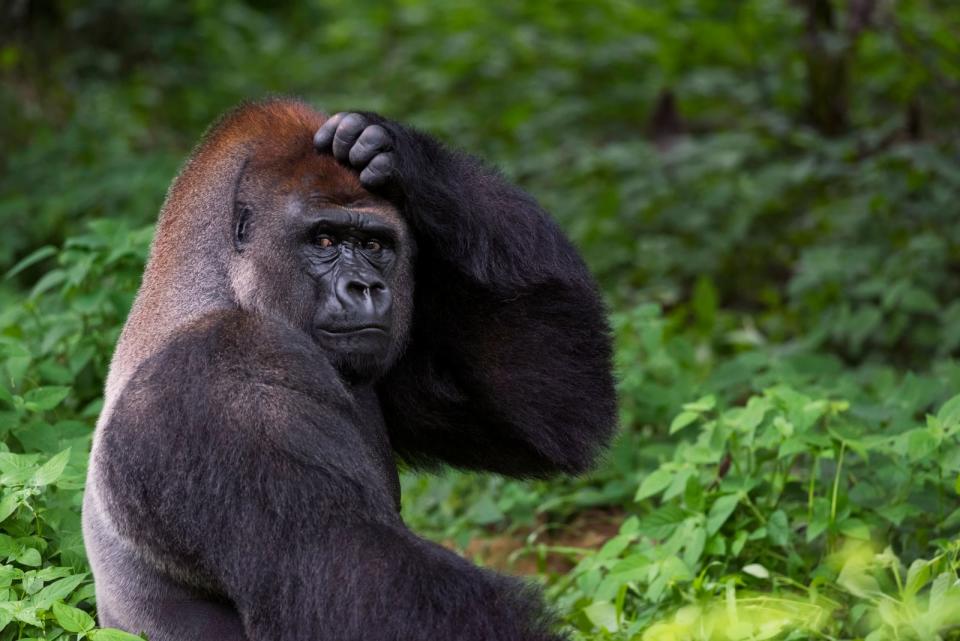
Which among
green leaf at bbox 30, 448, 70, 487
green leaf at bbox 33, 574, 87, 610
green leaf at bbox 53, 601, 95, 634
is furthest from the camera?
green leaf at bbox 30, 448, 70, 487

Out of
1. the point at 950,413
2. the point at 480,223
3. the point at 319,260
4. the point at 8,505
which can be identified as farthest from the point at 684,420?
the point at 8,505

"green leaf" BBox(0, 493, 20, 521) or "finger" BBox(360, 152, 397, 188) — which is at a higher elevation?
"finger" BBox(360, 152, 397, 188)

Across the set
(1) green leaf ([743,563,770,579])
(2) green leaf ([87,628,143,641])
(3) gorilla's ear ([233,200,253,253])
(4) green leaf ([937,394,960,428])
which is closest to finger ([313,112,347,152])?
(3) gorilla's ear ([233,200,253,253])

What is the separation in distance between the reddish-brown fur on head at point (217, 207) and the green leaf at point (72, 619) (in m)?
0.53

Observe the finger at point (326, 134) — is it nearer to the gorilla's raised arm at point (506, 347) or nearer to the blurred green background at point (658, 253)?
the gorilla's raised arm at point (506, 347)

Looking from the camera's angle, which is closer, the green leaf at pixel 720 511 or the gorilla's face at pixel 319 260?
the gorilla's face at pixel 319 260

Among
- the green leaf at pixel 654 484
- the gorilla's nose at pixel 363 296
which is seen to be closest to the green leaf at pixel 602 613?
the green leaf at pixel 654 484

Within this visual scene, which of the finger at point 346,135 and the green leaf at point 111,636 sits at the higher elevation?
the finger at point 346,135

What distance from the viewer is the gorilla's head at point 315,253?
9.88ft

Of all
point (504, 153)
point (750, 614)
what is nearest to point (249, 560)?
point (750, 614)

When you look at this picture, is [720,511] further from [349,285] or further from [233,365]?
[233,365]

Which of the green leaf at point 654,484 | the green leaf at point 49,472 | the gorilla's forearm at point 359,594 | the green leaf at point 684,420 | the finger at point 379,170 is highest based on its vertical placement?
the finger at point 379,170

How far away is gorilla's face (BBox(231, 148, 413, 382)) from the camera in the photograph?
3.01 metres

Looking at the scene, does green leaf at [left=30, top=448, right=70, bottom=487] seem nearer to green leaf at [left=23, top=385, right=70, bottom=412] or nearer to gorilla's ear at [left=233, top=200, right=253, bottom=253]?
green leaf at [left=23, top=385, right=70, bottom=412]
